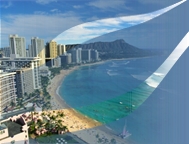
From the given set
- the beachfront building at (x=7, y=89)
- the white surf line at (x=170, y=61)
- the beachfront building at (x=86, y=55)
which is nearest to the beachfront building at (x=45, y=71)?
the beachfront building at (x=7, y=89)

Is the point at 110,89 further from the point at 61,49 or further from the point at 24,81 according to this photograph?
the point at 24,81

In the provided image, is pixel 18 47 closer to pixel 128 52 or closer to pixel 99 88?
pixel 99 88

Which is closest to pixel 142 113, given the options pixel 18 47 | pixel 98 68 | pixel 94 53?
pixel 98 68

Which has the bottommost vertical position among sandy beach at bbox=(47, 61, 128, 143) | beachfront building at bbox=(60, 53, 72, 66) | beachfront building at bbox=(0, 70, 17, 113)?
sandy beach at bbox=(47, 61, 128, 143)

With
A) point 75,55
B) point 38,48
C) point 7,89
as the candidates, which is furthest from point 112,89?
point 7,89

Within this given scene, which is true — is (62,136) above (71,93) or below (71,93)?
below

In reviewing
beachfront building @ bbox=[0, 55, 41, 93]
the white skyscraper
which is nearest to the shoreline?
beachfront building @ bbox=[0, 55, 41, 93]

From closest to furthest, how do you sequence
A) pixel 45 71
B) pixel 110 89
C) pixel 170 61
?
pixel 170 61, pixel 45 71, pixel 110 89

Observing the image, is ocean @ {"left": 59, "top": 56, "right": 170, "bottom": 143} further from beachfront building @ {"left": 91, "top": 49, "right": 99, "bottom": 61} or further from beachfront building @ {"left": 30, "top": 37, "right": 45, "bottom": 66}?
A: beachfront building @ {"left": 30, "top": 37, "right": 45, "bottom": 66}
